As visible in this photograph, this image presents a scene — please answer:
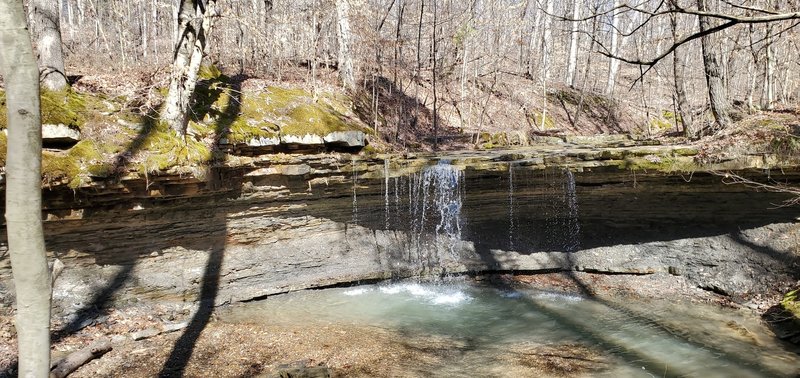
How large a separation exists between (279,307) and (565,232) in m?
7.58

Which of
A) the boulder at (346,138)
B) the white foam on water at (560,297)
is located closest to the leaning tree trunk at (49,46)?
the boulder at (346,138)

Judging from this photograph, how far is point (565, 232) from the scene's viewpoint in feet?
39.6

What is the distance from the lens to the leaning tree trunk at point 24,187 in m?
2.50

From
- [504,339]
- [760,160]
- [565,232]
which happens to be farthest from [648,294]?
[504,339]

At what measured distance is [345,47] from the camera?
15641 mm

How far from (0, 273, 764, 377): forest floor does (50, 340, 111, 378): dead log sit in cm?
10

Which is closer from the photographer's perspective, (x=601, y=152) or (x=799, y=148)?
(x=799, y=148)

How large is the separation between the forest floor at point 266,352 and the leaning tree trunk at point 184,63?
371 cm

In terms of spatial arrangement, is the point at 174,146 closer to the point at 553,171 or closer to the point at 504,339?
the point at 504,339

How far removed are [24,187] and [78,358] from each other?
5.03 m

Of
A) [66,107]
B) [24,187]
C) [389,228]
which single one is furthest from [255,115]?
[24,187]

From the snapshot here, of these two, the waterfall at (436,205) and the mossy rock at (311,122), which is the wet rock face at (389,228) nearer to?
the waterfall at (436,205)

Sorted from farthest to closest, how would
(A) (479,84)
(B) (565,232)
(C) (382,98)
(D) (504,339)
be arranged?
(A) (479,84), (C) (382,98), (B) (565,232), (D) (504,339)

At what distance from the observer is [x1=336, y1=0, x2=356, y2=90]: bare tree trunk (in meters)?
15.0
